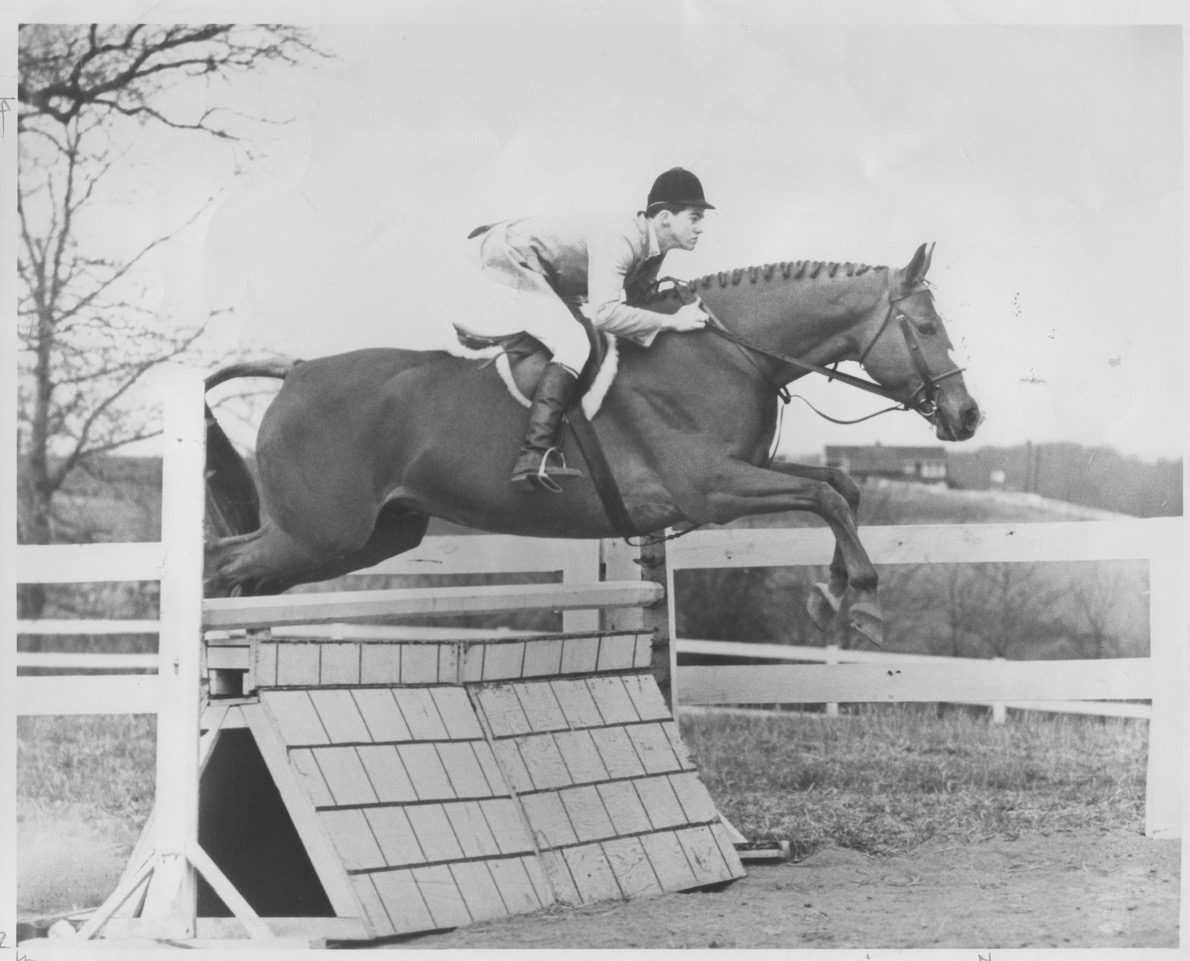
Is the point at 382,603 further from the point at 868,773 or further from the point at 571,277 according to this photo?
the point at 868,773

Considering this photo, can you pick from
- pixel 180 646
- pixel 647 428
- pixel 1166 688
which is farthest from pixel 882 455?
pixel 180 646

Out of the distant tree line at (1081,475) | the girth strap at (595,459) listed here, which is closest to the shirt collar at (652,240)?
the girth strap at (595,459)

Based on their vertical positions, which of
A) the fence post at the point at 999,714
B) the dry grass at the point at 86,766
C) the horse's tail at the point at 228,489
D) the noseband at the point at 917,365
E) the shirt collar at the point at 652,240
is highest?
the shirt collar at the point at 652,240

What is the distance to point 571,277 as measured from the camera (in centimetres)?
282

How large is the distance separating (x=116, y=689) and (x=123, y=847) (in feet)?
3.83

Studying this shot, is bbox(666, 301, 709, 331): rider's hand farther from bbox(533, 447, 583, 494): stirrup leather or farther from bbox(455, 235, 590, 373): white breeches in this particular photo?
bbox(533, 447, 583, 494): stirrup leather

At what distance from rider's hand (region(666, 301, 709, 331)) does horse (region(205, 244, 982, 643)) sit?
27 millimetres

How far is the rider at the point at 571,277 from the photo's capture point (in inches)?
108

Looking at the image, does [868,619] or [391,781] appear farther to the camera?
[868,619]

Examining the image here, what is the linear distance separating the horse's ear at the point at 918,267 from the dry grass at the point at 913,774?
1437 mm

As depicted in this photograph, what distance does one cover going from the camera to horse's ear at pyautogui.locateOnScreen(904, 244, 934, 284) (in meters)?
2.72

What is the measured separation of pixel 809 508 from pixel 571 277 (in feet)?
2.34

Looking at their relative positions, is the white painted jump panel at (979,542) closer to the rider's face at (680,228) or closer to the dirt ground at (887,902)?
the dirt ground at (887,902)

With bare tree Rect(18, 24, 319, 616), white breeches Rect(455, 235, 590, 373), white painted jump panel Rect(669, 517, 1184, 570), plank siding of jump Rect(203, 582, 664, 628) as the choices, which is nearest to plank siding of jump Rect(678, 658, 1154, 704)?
white painted jump panel Rect(669, 517, 1184, 570)
